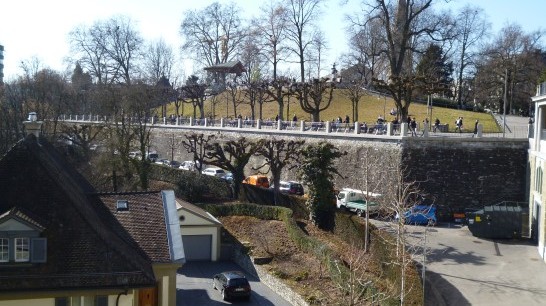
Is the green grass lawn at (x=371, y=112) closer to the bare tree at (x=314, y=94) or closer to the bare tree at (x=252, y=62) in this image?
the bare tree at (x=252, y=62)

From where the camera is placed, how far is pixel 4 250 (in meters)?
12.2

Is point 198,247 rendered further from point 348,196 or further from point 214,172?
point 214,172

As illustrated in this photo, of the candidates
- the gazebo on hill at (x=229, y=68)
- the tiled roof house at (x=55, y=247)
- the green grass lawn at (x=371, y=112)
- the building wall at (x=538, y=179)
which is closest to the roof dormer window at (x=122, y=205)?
the tiled roof house at (x=55, y=247)

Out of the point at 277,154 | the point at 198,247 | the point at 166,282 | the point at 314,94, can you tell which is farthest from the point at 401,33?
the point at 166,282

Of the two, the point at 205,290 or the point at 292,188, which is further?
the point at 292,188

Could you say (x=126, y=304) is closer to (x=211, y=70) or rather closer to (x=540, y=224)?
(x=540, y=224)

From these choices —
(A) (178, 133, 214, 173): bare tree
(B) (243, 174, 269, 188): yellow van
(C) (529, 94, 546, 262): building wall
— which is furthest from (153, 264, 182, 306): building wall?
(B) (243, 174, 269, 188): yellow van

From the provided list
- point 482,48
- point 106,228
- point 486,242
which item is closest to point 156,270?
point 106,228

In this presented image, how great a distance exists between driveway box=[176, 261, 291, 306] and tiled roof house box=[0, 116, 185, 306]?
9734mm

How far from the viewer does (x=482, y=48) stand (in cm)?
6844

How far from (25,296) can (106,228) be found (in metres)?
2.71

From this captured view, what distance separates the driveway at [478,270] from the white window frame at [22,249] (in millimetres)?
14645

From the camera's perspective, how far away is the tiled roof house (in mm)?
12133

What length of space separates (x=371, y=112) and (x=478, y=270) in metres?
38.5
